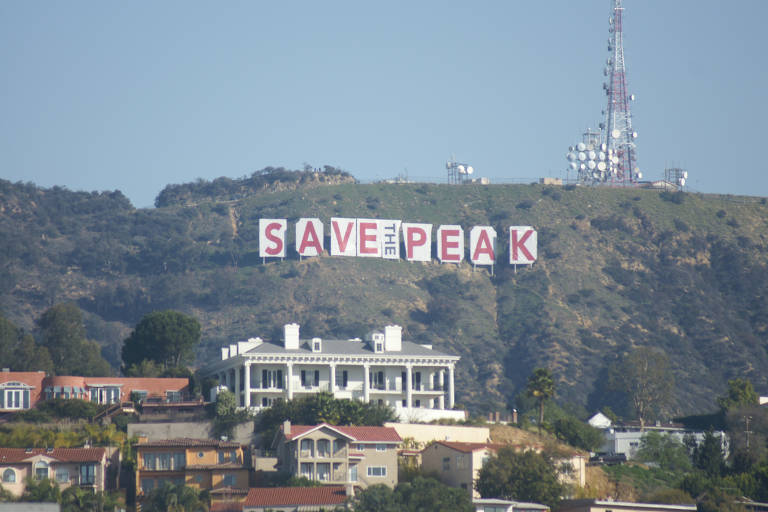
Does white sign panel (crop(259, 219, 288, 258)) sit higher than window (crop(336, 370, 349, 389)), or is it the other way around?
white sign panel (crop(259, 219, 288, 258))

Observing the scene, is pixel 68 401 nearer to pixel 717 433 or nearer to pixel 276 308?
pixel 717 433

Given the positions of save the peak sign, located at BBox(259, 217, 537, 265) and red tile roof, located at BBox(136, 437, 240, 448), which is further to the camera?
save the peak sign, located at BBox(259, 217, 537, 265)

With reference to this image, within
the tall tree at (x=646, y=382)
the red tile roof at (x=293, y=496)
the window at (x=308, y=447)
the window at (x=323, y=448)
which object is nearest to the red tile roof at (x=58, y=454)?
the red tile roof at (x=293, y=496)

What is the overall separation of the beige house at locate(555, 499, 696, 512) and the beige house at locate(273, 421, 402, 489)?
1206cm

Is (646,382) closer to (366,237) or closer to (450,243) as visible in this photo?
(366,237)

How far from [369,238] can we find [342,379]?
244 ft

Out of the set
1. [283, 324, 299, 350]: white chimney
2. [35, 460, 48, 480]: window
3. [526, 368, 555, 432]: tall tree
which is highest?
[283, 324, 299, 350]: white chimney

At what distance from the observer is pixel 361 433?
319 feet

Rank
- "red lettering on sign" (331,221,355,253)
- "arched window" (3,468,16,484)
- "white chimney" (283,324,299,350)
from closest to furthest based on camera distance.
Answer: "arched window" (3,468,16,484)
"white chimney" (283,324,299,350)
"red lettering on sign" (331,221,355,253)

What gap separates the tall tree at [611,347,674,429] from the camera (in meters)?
156

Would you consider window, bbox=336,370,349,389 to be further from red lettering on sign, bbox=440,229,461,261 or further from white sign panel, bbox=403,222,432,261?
red lettering on sign, bbox=440,229,461,261

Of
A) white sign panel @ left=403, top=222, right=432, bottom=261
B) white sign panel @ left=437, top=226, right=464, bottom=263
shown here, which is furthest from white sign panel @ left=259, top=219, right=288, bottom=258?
white sign panel @ left=437, top=226, right=464, bottom=263

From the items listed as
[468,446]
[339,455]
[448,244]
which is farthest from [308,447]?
[448,244]

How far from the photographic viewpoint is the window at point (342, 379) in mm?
115625
